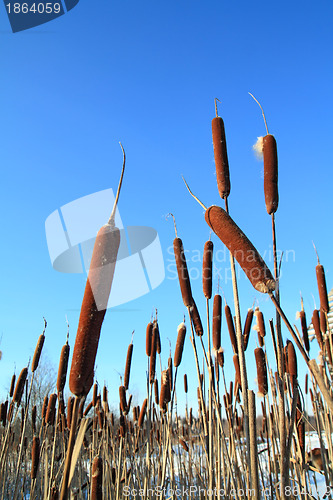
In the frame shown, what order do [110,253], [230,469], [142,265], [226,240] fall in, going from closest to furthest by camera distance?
[110,253] → [226,240] → [230,469] → [142,265]

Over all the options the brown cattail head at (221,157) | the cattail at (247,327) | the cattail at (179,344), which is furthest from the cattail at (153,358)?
the brown cattail head at (221,157)

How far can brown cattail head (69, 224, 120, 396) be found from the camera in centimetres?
78

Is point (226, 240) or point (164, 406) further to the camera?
point (164, 406)

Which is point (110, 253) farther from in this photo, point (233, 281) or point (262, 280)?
point (233, 281)

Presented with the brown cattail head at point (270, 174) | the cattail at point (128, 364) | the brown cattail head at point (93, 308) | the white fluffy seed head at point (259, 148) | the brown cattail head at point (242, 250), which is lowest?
the brown cattail head at point (93, 308)

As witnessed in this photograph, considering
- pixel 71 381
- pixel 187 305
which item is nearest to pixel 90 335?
pixel 71 381

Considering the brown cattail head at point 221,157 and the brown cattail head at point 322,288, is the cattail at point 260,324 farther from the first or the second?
the brown cattail head at point 221,157

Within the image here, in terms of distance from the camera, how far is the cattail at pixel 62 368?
2.66 m

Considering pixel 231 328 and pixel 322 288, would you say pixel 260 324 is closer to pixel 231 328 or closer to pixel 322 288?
pixel 231 328

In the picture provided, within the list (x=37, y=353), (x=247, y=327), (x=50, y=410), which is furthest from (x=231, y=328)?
(x=50, y=410)

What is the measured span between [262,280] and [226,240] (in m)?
0.18

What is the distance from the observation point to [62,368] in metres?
2.68

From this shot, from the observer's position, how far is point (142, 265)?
232 centimetres

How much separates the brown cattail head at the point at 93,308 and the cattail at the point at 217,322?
5.71 ft
